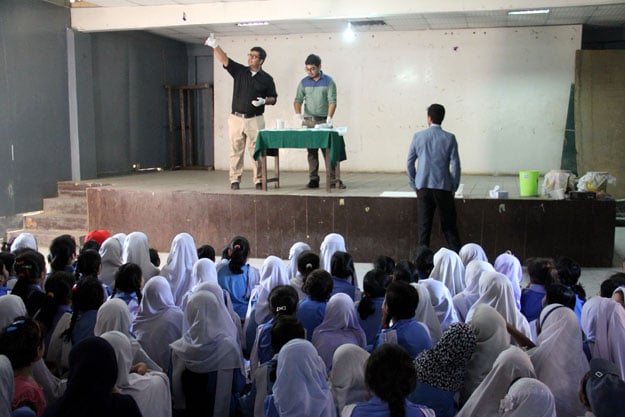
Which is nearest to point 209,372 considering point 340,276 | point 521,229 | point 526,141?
point 340,276

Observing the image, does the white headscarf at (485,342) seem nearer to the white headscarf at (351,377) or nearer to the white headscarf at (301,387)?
the white headscarf at (351,377)

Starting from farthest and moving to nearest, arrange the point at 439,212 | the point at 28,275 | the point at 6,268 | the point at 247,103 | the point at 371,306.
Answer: the point at 247,103 < the point at 439,212 < the point at 6,268 < the point at 28,275 < the point at 371,306

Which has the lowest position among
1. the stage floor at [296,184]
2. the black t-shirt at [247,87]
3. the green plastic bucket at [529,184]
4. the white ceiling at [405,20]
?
the stage floor at [296,184]

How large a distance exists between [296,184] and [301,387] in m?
6.37

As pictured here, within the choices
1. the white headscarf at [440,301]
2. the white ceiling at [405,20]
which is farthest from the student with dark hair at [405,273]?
the white ceiling at [405,20]

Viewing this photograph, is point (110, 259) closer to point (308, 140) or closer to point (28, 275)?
point (28, 275)

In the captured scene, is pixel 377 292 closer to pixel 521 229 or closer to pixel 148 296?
pixel 148 296

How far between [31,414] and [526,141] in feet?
33.6

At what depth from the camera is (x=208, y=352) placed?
3.04m

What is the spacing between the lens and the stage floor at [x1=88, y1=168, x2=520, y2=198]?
7547 mm

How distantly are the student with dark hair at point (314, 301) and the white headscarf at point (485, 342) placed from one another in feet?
2.99

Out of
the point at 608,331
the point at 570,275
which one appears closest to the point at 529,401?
the point at 608,331

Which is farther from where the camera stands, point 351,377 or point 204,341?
point 204,341

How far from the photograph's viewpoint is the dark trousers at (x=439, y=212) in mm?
6137
